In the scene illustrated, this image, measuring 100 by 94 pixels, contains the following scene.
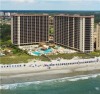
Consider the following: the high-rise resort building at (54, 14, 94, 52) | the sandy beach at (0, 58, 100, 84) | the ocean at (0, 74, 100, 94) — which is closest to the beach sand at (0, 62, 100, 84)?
the sandy beach at (0, 58, 100, 84)

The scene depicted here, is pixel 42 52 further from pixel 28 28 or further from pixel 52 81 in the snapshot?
pixel 52 81

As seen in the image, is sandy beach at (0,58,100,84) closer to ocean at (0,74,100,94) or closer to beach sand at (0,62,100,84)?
beach sand at (0,62,100,84)

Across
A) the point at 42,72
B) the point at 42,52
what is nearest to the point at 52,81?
the point at 42,72

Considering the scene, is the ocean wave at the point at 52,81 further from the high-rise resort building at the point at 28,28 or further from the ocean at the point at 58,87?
the high-rise resort building at the point at 28,28

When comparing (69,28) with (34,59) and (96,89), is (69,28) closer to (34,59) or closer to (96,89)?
(34,59)

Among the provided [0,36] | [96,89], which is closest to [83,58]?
[96,89]
